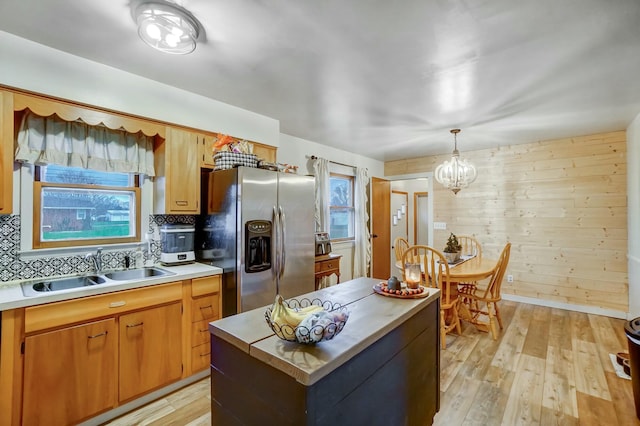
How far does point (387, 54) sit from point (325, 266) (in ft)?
8.15

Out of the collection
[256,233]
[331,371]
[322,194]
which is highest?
[322,194]

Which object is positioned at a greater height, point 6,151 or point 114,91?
point 114,91

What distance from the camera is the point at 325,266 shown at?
373 cm

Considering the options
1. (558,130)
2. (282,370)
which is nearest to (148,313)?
(282,370)

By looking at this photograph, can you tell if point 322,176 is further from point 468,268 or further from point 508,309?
point 508,309

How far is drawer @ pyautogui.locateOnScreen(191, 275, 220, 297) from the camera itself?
2.38 meters

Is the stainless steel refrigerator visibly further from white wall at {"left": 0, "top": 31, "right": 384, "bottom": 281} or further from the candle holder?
the candle holder

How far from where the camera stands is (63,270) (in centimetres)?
222

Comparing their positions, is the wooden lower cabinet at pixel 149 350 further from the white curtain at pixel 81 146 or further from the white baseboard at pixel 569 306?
the white baseboard at pixel 569 306

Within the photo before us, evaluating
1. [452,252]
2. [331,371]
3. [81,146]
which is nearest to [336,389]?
[331,371]

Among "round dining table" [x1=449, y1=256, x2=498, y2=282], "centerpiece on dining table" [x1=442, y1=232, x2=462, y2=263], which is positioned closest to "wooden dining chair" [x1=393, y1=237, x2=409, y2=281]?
"centerpiece on dining table" [x1=442, y1=232, x2=462, y2=263]

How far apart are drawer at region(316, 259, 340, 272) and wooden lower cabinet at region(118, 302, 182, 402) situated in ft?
5.70

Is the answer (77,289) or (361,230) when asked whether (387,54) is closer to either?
(77,289)

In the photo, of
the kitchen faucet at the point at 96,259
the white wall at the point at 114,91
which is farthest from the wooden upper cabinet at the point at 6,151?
the kitchen faucet at the point at 96,259
